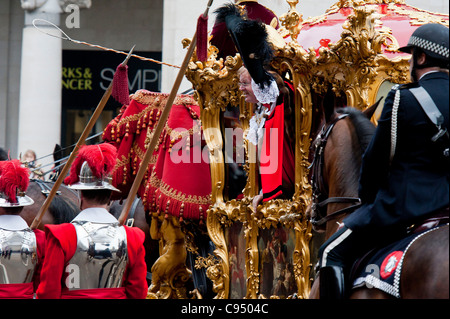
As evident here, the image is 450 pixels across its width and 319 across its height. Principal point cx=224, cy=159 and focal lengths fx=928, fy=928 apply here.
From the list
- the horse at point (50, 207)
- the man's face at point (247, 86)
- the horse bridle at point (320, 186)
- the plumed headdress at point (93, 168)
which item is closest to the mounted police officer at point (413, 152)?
the horse bridle at point (320, 186)

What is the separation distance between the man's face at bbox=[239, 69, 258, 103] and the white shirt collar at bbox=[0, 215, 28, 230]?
1958 mm

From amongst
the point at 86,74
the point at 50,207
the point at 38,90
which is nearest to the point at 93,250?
the point at 50,207

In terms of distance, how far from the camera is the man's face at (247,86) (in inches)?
273

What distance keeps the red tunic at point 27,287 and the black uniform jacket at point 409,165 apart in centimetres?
243

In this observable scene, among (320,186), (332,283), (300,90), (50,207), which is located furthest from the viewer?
(50,207)

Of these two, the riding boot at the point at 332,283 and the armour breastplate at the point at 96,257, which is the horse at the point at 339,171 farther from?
the armour breastplate at the point at 96,257

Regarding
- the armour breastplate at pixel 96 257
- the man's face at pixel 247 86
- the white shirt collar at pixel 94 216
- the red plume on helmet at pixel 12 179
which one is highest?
the man's face at pixel 247 86

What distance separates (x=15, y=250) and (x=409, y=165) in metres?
2.71

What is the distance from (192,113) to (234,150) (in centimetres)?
83

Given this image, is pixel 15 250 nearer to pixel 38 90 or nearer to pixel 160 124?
pixel 160 124

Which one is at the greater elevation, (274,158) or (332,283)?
(274,158)

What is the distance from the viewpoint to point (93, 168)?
5.43 metres

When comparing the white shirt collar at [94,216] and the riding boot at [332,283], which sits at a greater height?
the white shirt collar at [94,216]

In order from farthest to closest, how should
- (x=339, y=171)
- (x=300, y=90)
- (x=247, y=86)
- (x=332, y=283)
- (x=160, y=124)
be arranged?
(x=247, y=86) → (x=300, y=90) → (x=160, y=124) → (x=339, y=171) → (x=332, y=283)
